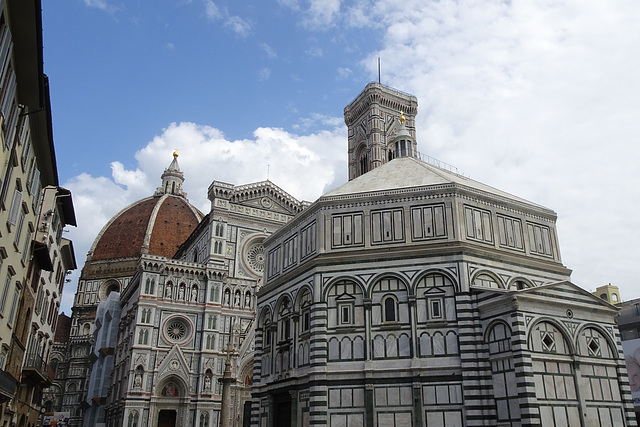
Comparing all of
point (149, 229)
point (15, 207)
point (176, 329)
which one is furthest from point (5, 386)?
point (149, 229)

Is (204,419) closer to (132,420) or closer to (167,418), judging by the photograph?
(167,418)

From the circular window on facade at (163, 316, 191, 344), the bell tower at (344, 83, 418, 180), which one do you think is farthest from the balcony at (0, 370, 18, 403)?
the bell tower at (344, 83, 418, 180)

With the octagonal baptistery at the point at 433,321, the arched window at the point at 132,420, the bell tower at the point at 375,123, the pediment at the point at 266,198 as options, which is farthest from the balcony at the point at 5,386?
the bell tower at the point at 375,123

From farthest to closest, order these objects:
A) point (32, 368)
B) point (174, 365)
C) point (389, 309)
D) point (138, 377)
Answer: point (174, 365), point (138, 377), point (389, 309), point (32, 368)

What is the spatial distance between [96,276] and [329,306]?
6637 centimetres

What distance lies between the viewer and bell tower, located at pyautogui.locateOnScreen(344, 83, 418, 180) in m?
71.4

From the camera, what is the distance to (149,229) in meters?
86.2

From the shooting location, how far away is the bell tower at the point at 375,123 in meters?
71.4

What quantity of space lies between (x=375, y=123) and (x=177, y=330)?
120ft

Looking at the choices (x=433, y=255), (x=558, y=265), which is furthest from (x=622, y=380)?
(x=433, y=255)

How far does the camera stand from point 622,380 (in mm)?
24109

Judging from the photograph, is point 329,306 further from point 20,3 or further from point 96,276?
point 96,276

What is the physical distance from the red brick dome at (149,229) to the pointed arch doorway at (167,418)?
3905cm

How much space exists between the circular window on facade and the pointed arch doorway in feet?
18.3
